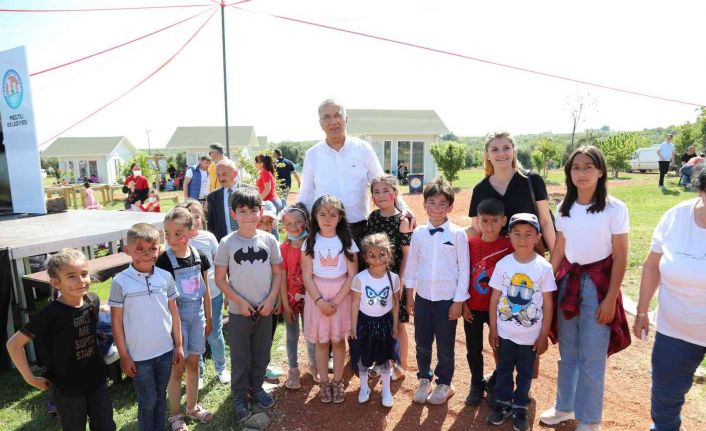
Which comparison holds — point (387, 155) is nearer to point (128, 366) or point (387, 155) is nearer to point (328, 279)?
point (328, 279)

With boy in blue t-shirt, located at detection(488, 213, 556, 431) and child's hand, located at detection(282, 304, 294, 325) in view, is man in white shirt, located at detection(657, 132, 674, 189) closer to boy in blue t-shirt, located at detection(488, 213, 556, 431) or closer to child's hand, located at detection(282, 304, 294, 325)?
boy in blue t-shirt, located at detection(488, 213, 556, 431)

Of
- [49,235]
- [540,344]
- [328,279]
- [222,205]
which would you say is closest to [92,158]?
[49,235]

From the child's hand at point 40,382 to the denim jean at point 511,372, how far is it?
267 cm

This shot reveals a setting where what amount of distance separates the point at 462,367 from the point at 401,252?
127 cm

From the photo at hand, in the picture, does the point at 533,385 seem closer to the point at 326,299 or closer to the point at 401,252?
the point at 401,252

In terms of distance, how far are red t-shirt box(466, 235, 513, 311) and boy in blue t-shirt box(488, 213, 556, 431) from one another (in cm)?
14

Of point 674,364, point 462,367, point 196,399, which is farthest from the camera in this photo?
point 462,367

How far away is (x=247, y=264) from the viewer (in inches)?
118

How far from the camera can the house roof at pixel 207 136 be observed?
118ft

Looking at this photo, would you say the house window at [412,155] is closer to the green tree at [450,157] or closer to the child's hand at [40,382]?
the green tree at [450,157]

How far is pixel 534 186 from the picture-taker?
9.74 feet

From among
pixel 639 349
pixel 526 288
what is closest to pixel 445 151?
pixel 639 349

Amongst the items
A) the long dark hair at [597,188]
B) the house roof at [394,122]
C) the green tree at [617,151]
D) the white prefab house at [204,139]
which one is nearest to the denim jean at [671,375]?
the long dark hair at [597,188]

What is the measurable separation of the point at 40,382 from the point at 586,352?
3.09m
